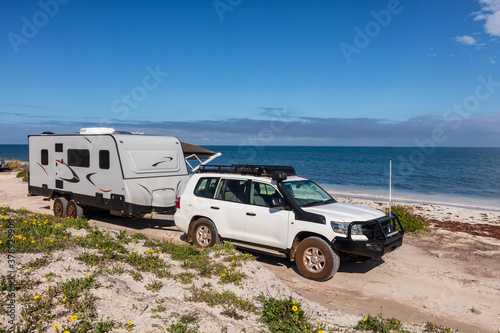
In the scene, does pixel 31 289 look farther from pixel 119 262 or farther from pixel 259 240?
pixel 259 240

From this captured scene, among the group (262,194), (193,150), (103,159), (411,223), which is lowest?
(411,223)

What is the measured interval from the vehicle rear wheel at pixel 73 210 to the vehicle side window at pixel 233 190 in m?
5.67

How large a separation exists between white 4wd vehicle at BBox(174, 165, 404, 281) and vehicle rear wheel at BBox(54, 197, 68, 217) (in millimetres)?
5258

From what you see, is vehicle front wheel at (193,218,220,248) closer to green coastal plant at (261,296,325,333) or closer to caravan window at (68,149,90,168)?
green coastal plant at (261,296,325,333)

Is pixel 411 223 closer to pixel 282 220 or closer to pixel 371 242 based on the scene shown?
pixel 371 242

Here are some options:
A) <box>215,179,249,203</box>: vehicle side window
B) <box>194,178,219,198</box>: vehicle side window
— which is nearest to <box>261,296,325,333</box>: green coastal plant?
<box>215,179,249,203</box>: vehicle side window

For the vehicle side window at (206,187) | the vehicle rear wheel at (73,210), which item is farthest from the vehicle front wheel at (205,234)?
the vehicle rear wheel at (73,210)

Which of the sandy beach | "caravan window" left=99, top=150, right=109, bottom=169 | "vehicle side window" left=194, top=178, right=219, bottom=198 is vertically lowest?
the sandy beach

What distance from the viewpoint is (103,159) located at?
10.7 meters

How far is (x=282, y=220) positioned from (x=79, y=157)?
7420 millimetres

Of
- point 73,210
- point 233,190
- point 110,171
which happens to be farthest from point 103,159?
point 233,190

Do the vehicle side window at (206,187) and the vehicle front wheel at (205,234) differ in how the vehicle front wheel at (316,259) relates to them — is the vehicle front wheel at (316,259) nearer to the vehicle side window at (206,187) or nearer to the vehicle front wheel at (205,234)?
the vehicle front wheel at (205,234)

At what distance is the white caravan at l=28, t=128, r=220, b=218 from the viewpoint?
1032 cm

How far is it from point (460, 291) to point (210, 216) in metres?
5.09
